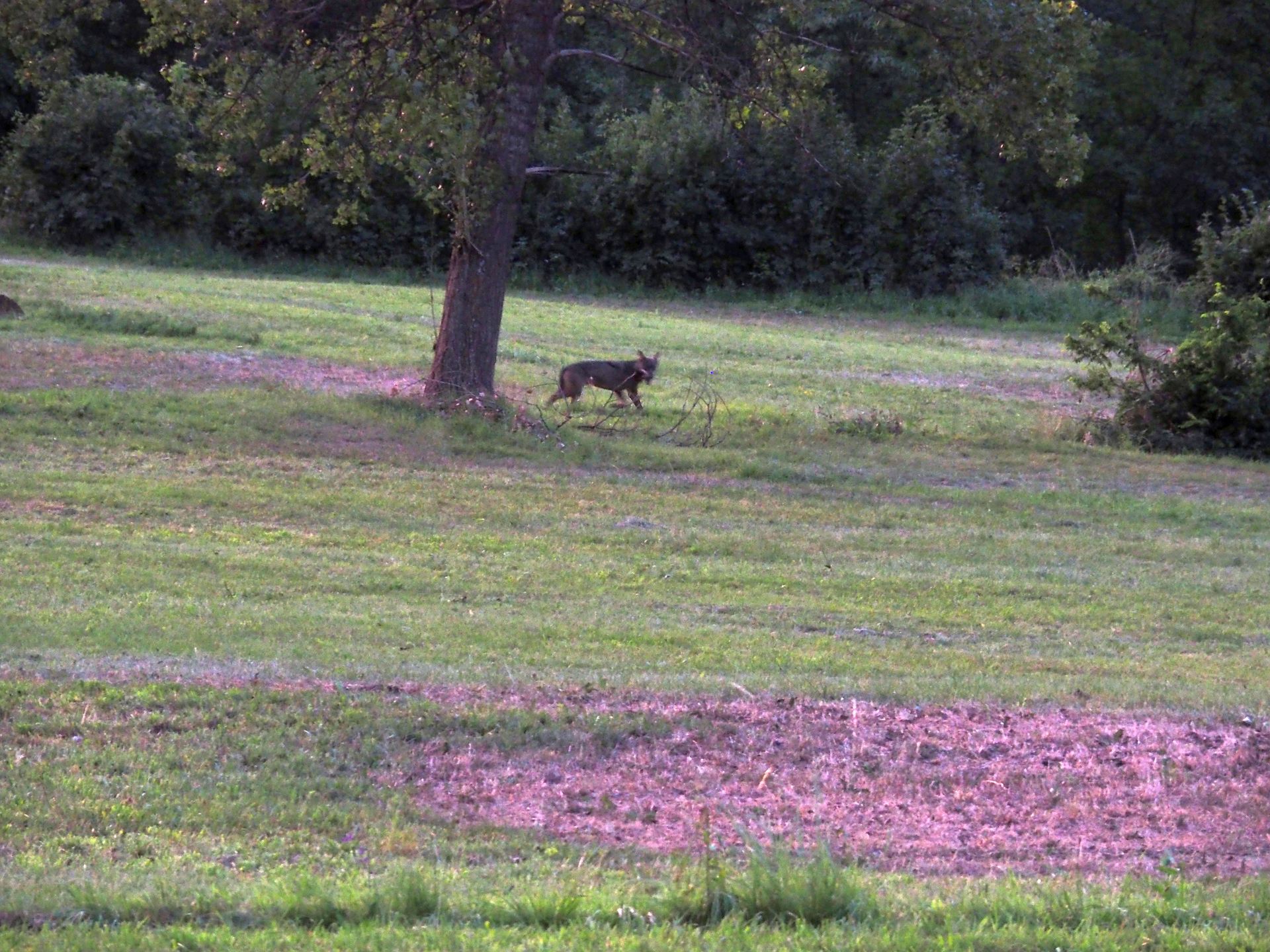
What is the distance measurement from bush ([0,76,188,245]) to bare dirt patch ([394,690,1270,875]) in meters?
32.2

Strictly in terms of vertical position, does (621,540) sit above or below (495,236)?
below

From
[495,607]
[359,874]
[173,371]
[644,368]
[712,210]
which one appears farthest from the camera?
[712,210]

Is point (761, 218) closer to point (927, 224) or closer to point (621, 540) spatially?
point (927, 224)

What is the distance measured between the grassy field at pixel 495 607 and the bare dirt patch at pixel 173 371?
0.10m

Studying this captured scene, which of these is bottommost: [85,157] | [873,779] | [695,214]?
[873,779]

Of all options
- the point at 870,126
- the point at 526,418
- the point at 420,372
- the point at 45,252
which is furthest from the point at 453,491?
the point at 870,126

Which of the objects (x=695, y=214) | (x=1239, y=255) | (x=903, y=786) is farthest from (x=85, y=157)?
(x=903, y=786)

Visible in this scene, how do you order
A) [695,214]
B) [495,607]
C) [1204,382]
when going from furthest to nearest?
[695,214] → [1204,382] → [495,607]

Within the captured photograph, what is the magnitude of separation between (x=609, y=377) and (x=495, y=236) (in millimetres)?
2411

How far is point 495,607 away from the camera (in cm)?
1043

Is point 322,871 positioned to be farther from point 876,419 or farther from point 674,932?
point 876,419

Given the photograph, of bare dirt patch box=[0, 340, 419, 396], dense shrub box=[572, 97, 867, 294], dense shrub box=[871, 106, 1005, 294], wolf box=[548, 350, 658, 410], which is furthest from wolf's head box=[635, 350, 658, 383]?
dense shrub box=[871, 106, 1005, 294]

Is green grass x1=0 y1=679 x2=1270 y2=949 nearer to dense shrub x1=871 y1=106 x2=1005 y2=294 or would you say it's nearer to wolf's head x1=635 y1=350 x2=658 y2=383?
wolf's head x1=635 y1=350 x2=658 y2=383

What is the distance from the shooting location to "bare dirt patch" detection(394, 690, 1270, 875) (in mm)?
6242
